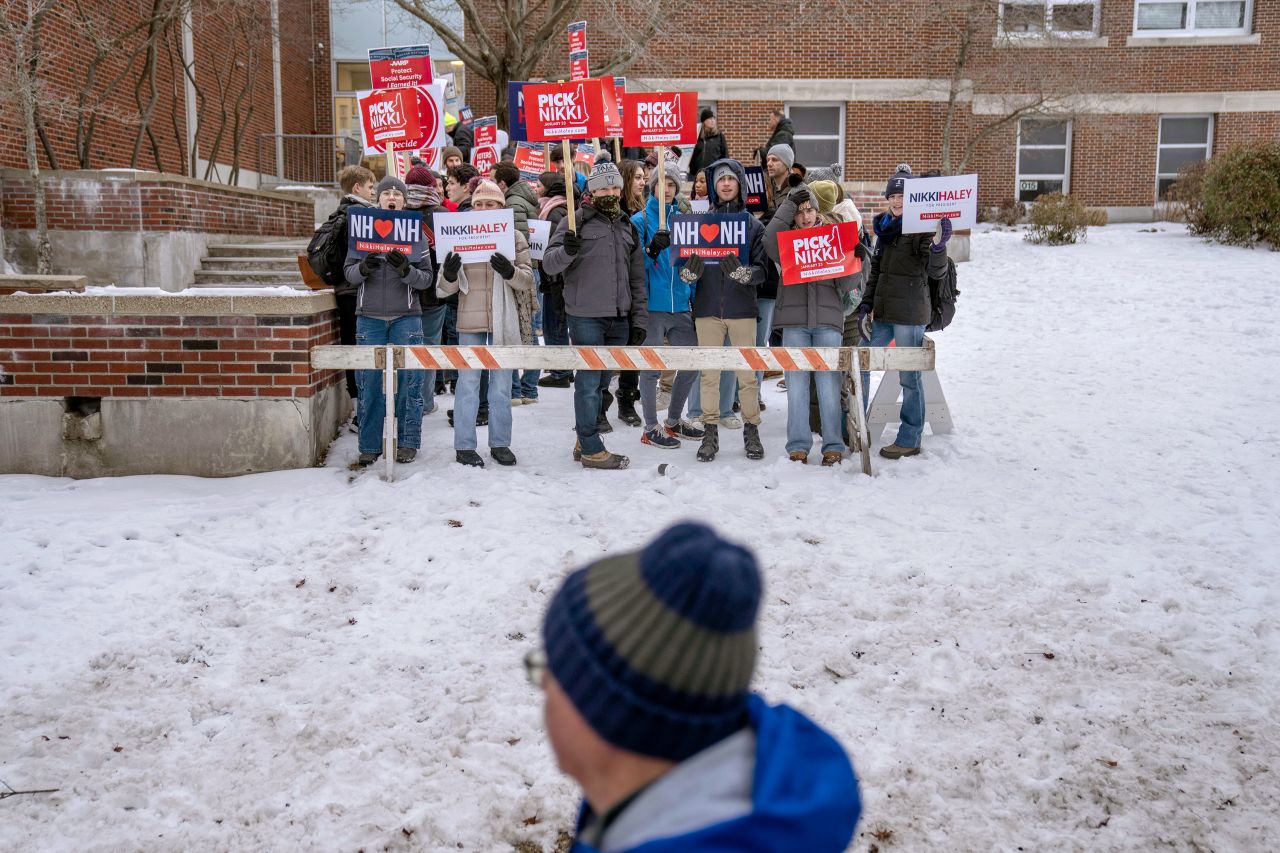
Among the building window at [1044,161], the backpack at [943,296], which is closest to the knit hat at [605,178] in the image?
the backpack at [943,296]

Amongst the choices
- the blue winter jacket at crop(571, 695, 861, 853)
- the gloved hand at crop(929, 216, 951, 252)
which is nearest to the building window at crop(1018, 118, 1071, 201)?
the gloved hand at crop(929, 216, 951, 252)

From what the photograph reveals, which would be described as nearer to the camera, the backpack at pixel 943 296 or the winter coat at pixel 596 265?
the winter coat at pixel 596 265

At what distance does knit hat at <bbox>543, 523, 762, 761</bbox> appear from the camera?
1249mm

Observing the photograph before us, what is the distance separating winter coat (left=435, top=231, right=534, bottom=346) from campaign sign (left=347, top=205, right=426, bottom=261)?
0.39 meters

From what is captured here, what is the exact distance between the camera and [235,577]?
18.7 ft

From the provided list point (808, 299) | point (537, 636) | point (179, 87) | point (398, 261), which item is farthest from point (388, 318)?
point (179, 87)

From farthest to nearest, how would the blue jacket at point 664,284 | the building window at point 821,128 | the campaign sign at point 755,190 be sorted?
the building window at point 821,128
the campaign sign at point 755,190
the blue jacket at point 664,284

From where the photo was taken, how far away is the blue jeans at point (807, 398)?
7.87m

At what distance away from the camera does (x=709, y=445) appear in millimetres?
7988

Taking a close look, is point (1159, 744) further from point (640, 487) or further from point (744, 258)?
point (744, 258)

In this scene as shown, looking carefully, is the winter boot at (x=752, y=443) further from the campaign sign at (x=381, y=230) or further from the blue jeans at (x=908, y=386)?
the campaign sign at (x=381, y=230)

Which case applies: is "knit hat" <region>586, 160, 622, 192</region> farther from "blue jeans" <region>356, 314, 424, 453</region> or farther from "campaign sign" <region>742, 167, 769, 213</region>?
"blue jeans" <region>356, 314, 424, 453</region>

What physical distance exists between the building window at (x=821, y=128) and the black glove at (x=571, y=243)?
17.8m

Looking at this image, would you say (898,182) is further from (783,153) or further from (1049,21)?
(1049,21)
